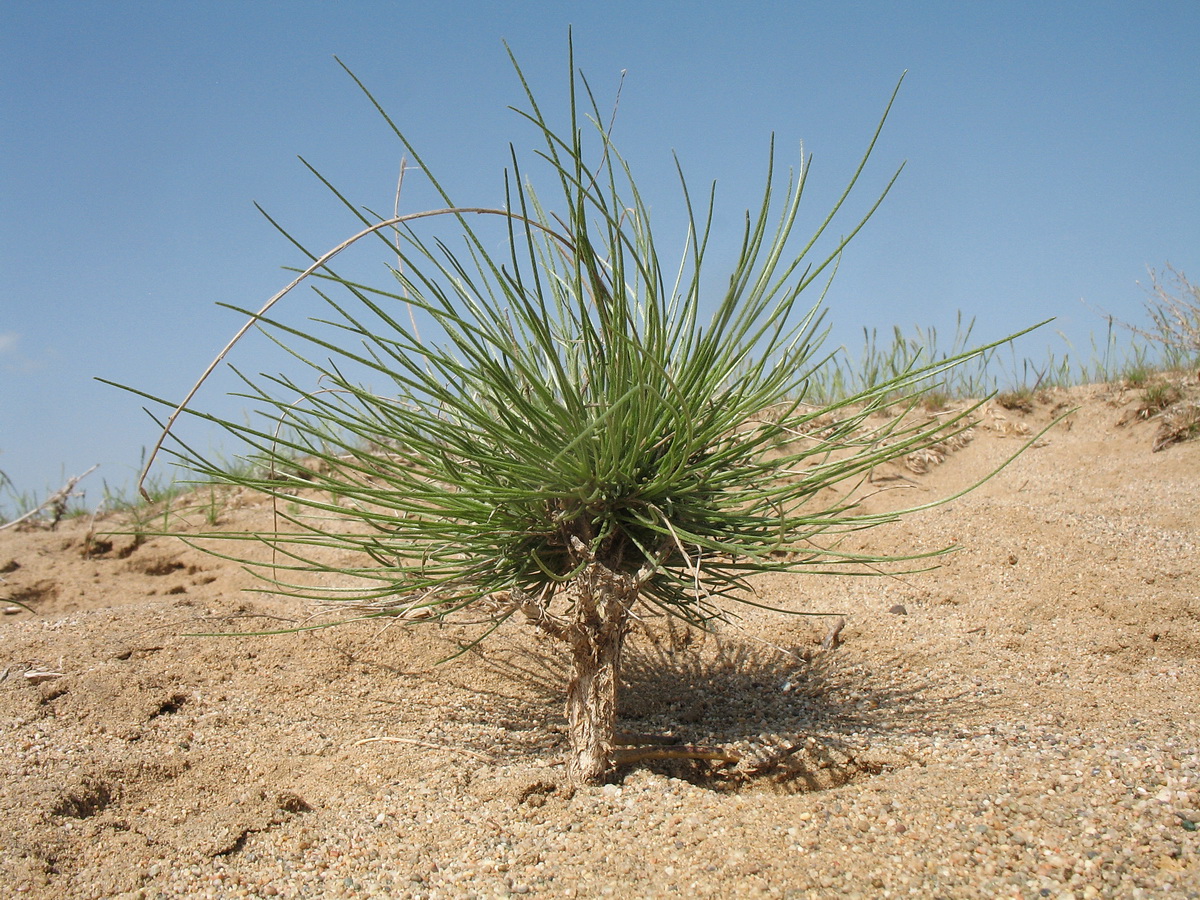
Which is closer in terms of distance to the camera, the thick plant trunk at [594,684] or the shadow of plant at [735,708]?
the thick plant trunk at [594,684]

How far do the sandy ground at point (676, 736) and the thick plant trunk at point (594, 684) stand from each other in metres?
0.08

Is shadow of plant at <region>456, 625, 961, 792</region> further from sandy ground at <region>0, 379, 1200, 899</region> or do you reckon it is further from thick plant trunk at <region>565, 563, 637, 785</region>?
thick plant trunk at <region>565, 563, 637, 785</region>

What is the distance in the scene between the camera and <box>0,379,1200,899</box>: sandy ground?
1.43m

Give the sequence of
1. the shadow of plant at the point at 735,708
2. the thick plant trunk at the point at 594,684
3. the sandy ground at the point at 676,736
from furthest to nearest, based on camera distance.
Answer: the shadow of plant at the point at 735,708 → the thick plant trunk at the point at 594,684 → the sandy ground at the point at 676,736

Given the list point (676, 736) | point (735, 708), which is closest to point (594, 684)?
point (676, 736)

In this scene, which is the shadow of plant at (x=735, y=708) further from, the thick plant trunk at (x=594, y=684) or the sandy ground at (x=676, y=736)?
the thick plant trunk at (x=594, y=684)

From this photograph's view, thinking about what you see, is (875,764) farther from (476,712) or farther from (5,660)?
(5,660)

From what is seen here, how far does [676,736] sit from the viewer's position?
7.04 ft

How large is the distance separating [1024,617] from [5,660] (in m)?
3.30

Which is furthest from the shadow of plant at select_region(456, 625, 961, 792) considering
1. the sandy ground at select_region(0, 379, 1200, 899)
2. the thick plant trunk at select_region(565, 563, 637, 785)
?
the thick plant trunk at select_region(565, 563, 637, 785)

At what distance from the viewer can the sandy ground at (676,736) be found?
1.43m

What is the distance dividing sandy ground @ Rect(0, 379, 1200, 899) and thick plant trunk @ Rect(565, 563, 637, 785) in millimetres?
78

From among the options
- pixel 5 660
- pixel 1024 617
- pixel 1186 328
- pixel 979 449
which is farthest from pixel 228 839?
pixel 1186 328

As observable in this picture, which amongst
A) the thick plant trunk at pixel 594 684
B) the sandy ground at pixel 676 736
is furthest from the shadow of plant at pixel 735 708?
the thick plant trunk at pixel 594 684
